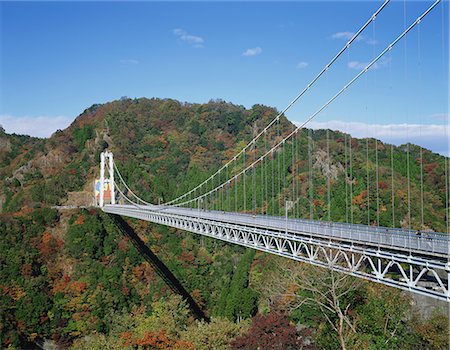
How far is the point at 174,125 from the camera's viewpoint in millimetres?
59469

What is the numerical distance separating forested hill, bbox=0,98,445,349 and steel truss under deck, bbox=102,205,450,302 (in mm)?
3562

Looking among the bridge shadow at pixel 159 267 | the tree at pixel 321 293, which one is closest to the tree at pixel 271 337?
the tree at pixel 321 293

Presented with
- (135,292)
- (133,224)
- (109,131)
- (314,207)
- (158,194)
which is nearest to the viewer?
(135,292)

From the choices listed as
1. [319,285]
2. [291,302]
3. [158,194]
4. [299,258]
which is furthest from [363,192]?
[299,258]

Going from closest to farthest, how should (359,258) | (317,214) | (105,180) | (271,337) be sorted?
(359,258)
(271,337)
(317,214)
(105,180)

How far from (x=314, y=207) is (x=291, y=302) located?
10.2 m

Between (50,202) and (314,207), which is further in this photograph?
(50,202)

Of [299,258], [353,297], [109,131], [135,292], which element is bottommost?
[135,292]

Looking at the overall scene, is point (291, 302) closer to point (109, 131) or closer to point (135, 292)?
point (135, 292)

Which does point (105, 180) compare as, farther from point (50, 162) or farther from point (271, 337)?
point (271, 337)

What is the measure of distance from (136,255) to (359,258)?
68.4ft

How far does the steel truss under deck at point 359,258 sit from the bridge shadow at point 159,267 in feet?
28.6

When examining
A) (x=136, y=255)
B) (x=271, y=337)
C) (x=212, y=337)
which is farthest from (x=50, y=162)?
(x=271, y=337)

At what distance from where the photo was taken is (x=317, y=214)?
35719mm
